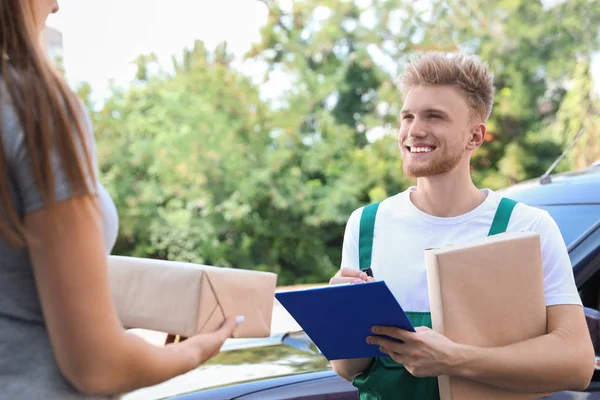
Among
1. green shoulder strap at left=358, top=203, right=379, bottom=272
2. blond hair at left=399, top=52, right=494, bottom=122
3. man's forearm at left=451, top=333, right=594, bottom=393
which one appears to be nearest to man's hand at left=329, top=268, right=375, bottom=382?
green shoulder strap at left=358, top=203, right=379, bottom=272

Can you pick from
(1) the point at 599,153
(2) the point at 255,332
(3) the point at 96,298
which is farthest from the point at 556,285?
(1) the point at 599,153

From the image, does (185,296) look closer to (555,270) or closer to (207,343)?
(207,343)

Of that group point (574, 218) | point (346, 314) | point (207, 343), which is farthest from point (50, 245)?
point (574, 218)

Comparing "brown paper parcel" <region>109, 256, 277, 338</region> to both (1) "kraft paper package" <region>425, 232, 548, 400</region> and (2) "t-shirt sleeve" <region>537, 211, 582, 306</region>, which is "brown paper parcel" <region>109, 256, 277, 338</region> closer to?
(1) "kraft paper package" <region>425, 232, 548, 400</region>

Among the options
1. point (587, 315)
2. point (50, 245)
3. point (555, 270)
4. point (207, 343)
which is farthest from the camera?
point (587, 315)

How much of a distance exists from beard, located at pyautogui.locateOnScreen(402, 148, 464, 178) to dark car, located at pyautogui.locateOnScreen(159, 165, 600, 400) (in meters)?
0.68

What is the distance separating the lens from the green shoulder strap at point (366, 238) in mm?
2094

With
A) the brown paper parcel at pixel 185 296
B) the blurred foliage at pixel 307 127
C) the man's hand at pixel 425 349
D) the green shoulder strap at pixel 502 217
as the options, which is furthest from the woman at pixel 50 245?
the blurred foliage at pixel 307 127

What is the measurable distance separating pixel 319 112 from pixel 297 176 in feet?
4.23

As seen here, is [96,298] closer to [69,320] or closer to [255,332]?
Answer: [69,320]

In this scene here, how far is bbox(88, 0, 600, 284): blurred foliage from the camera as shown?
12.6 meters

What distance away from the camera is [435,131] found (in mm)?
2062

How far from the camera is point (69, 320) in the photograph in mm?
1108

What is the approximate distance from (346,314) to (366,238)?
1.46 ft
